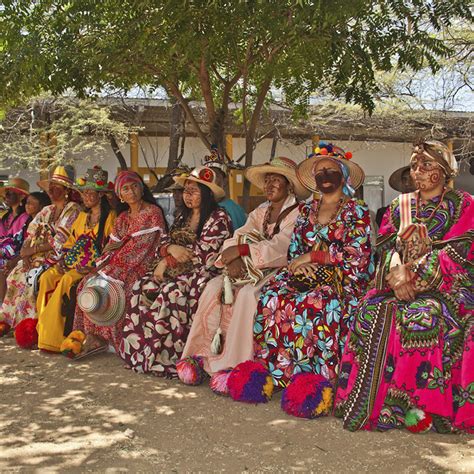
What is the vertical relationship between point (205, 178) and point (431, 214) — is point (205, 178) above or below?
above

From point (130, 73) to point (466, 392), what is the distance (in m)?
4.71

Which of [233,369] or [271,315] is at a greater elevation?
[271,315]

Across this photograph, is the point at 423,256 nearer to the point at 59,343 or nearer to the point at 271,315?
the point at 271,315

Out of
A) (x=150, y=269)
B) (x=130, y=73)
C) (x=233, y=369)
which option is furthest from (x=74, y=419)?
(x=130, y=73)

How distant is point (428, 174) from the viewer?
4.77 meters

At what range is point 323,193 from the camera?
215 inches

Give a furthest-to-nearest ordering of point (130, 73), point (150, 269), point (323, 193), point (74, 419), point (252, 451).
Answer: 1. point (130, 73)
2. point (150, 269)
3. point (323, 193)
4. point (74, 419)
5. point (252, 451)

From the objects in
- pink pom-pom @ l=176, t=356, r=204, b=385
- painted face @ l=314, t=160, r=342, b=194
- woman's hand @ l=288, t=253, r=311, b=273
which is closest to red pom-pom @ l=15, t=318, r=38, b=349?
pink pom-pom @ l=176, t=356, r=204, b=385

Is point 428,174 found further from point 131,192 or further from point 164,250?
point 131,192

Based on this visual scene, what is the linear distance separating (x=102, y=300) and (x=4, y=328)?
2.11 metres

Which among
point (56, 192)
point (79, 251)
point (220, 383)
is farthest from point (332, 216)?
point (56, 192)

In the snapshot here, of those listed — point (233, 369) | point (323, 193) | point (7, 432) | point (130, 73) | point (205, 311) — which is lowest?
point (7, 432)

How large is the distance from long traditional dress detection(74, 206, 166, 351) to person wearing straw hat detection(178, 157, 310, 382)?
1.09 meters

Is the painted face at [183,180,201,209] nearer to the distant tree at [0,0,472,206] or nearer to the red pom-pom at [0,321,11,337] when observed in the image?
the distant tree at [0,0,472,206]
